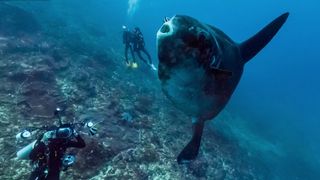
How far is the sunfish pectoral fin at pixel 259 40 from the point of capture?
4.80 meters

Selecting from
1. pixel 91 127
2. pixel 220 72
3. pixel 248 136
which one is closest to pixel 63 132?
pixel 91 127

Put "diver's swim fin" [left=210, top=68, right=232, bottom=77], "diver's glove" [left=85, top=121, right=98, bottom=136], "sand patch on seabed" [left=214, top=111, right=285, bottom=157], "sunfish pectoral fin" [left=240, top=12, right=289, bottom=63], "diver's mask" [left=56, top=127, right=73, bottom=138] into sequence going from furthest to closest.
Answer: "sand patch on seabed" [left=214, top=111, right=285, bottom=157]
"diver's glove" [left=85, top=121, right=98, bottom=136]
"diver's mask" [left=56, top=127, right=73, bottom=138]
"sunfish pectoral fin" [left=240, top=12, right=289, bottom=63]
"diver's swim fin" [left=210, top=68, right=232, bottom=77]

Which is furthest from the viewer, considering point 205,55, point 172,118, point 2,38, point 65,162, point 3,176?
point 2,38

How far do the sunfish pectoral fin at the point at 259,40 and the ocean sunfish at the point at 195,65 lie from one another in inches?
16.7

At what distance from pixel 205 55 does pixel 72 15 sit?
114 ft

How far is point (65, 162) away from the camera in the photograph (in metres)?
6.64

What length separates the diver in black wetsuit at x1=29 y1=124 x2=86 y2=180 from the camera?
636 cm

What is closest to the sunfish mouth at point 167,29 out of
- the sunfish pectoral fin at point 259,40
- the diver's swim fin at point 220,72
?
the diver's swim fin at point 220,72

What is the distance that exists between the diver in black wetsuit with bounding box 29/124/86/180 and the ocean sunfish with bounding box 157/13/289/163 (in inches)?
126

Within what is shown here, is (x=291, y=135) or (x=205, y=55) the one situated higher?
(x=205, y=55)

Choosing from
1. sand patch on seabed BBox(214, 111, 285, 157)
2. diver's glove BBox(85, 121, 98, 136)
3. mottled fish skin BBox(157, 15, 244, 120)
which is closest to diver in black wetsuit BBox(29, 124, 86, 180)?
diver's glove BBox(85, 121, 98, 136)

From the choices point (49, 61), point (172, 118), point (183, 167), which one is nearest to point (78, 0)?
point (49, 61)

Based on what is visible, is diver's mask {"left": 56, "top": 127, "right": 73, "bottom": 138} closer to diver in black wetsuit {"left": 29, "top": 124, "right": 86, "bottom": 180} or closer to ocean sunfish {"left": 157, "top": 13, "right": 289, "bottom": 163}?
diver in black wetsuit {"left": 29, "top": 124, "right": 86, "bottom": 180}

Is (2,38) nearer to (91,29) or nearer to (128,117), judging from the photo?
(128,117)
